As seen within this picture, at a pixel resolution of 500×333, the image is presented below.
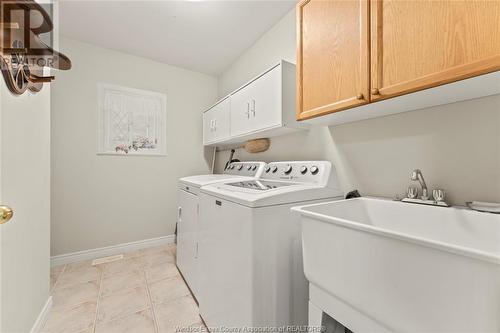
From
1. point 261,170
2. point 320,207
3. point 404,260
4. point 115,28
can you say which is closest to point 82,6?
point 115,28

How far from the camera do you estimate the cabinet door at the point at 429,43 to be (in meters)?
0.63

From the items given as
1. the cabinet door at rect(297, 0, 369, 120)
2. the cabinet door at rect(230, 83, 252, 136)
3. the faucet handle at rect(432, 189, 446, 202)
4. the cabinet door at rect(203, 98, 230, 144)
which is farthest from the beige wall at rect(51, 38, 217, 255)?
the faucet handle at rect(432, 189, 446, 202)

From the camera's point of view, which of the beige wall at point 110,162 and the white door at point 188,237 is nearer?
the white door at point 188,237

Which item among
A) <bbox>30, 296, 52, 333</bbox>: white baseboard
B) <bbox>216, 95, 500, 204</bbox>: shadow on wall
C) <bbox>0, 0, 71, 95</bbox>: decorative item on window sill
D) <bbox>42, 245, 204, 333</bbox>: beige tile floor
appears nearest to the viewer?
<bbox>0, 0, 71, 95</bbox>: decorative item on window sill

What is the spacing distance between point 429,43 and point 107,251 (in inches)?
131

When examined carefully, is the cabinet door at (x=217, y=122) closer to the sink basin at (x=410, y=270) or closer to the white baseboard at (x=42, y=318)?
the sink basin at (x=410, y=270)

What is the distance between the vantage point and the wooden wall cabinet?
25.5 inches

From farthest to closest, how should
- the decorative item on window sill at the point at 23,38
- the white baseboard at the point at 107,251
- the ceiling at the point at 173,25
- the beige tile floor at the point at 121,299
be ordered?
the white baseboard at the point at 107,251
the ceiling at the point at 173,25
the beige tile floor at the point at 121,299
the decorative item on window sill at the point at 23,38

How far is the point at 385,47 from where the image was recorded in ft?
2.84

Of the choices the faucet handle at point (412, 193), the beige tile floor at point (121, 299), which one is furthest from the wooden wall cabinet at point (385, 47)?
the beige tile floor at point (121, 299)

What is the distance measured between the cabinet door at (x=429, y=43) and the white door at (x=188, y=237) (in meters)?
1.47

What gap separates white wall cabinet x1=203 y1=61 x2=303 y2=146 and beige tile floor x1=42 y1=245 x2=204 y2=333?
1.55 meters

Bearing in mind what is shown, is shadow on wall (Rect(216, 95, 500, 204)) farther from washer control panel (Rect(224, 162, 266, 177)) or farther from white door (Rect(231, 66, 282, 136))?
washer control panel (Rect(224, 162, 266, 177))

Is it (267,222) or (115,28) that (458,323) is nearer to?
(267,222)
